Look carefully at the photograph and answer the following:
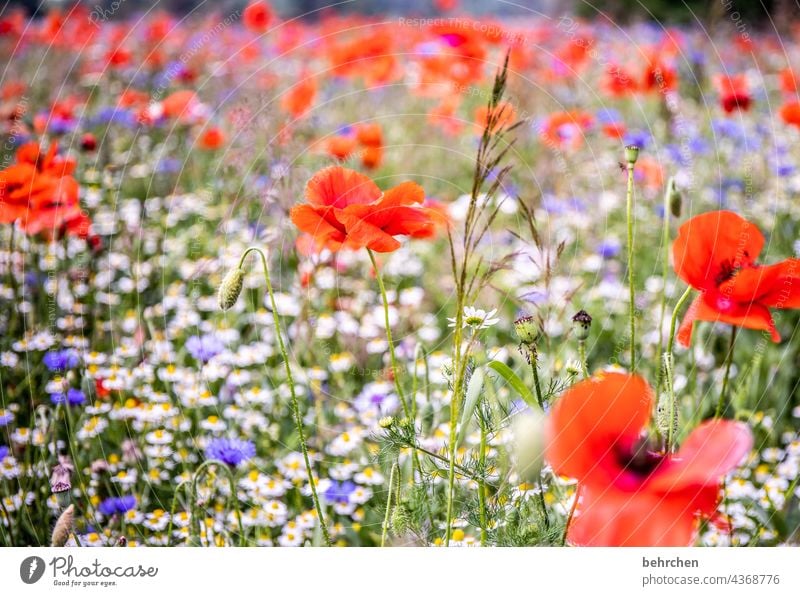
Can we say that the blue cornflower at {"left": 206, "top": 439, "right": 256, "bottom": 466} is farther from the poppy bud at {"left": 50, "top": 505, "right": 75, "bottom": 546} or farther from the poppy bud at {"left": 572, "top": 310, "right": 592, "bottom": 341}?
the poppy bud at {"left": 572, "top": 310, "right": 592, "bottom": 341}

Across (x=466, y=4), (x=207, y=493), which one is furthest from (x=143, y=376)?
(x=466, y=4)

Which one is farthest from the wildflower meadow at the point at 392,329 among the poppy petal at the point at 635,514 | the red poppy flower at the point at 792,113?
the red poppy flower at the point at 792,113

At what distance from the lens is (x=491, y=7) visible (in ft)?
9.70

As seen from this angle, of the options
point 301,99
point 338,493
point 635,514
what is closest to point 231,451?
point 338,493

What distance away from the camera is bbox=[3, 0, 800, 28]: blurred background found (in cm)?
187

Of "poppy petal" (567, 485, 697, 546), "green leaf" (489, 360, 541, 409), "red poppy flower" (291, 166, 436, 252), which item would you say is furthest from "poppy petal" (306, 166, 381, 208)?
"poppy petal" (567, 485, 697, 546)

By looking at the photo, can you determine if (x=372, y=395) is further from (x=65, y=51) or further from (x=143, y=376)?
(x=65, y=51)

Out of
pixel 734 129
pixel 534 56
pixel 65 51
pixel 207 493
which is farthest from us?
pixel 65 51

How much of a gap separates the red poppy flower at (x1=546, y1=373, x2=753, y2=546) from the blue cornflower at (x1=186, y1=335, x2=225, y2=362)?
60cm

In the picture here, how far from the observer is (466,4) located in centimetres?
238

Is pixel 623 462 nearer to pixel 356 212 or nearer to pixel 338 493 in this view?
pixel 356 212

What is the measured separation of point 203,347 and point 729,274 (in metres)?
0.65

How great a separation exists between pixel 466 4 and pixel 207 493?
75.2 inches

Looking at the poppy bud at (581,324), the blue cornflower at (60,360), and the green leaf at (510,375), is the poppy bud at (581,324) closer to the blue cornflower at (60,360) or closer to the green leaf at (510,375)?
the green leaf at (510,375)
